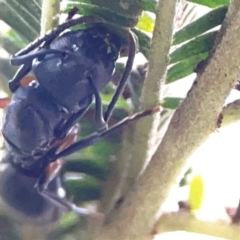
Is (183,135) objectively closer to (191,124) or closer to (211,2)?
(191,124)

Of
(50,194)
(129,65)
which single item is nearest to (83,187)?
(50,194)

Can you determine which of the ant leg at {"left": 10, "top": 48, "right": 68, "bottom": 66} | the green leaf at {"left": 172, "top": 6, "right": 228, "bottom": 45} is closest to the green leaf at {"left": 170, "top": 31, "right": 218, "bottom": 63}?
the green leaf at {"left": 172, "top": 6, "right": 228, "bottom": 45}

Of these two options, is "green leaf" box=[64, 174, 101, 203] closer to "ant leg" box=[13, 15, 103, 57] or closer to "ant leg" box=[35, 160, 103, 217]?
"ant leg" box=[35, 160, 103, 217]

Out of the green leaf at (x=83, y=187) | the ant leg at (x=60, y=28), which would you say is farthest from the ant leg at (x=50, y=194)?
the ant leg at (x=60, y=28)

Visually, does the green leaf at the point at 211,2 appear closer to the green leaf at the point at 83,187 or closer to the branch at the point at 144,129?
the branch at the point at 144,129

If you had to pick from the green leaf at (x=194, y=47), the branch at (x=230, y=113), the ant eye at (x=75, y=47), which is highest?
the green leaf at (x=194, y=47)

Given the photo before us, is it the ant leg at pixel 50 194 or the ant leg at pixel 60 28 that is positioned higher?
the ant leg at pixel 60 28
